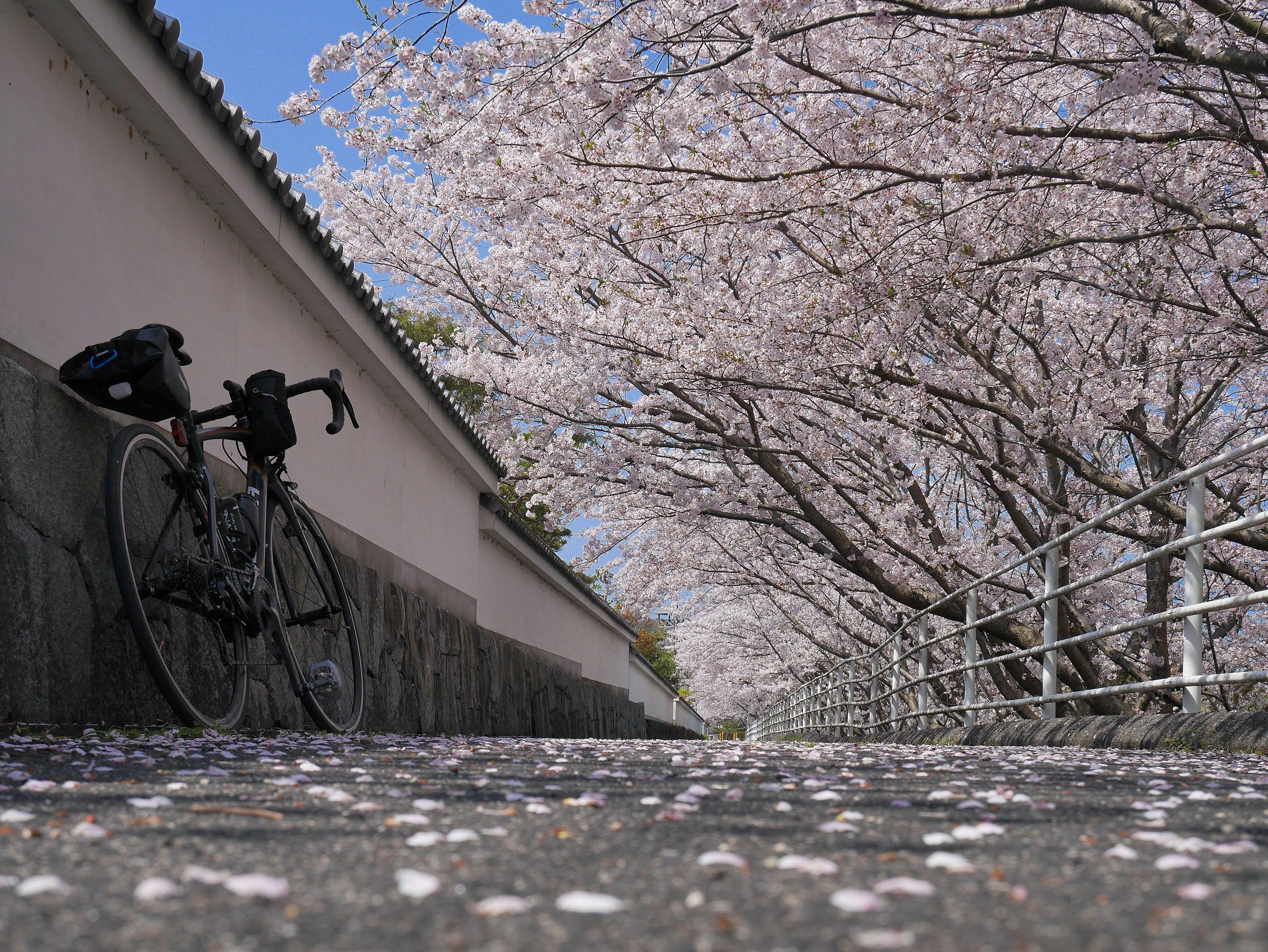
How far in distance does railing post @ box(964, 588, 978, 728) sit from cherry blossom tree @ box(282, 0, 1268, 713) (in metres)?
1.32

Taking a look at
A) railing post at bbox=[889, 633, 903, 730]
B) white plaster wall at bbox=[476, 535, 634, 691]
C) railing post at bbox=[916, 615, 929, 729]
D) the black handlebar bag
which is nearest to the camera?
the black handlebar bag

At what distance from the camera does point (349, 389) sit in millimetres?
8953

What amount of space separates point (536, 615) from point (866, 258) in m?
9.54

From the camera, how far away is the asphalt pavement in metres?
1.34

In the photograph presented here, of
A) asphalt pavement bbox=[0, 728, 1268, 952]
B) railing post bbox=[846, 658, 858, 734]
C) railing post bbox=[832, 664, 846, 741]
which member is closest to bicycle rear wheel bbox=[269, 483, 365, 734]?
asphalt pavement bbox=[0, 728, 1268, 952]

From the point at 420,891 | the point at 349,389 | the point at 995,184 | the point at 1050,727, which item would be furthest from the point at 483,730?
the point at 420,891

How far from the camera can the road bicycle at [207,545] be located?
4.35m

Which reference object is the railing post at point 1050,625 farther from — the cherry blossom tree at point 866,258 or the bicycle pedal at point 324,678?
the bicycle pedal at point 324,678

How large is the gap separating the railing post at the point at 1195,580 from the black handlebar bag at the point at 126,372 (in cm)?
451

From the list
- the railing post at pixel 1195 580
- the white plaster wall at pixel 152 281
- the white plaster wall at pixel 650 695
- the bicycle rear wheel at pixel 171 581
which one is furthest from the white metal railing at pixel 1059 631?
the white plaster wall at pixel 650 695

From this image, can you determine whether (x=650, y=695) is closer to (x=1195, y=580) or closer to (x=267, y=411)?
(x=1195, y=580)

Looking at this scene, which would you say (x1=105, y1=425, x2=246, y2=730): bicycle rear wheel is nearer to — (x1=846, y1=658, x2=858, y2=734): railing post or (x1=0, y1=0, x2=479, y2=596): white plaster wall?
(x1=0, y1=0, x2=479, y2=596): white plaster wall

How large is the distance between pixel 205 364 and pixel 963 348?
6360 millimetres

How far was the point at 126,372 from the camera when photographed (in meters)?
4.30
